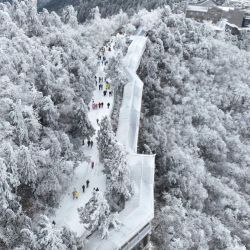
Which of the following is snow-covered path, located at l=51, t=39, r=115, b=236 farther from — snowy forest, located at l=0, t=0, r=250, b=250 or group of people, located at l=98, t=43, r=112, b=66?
group of people, located at l=98, t=43, r=112, b=66

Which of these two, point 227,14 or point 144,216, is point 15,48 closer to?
point 144,216

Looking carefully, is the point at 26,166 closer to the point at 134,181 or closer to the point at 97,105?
the point at 134,181

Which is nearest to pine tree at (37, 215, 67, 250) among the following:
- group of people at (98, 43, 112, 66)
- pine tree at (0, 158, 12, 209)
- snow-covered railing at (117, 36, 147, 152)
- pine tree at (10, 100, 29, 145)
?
pine tree at (0, 158, 12, 209)

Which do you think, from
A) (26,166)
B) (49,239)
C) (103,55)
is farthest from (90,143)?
(103,55)

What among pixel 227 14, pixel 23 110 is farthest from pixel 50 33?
pixel 227 14

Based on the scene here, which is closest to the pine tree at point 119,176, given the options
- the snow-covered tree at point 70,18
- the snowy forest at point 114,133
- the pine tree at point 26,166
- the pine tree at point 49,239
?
the snowy forest at point 114,133
